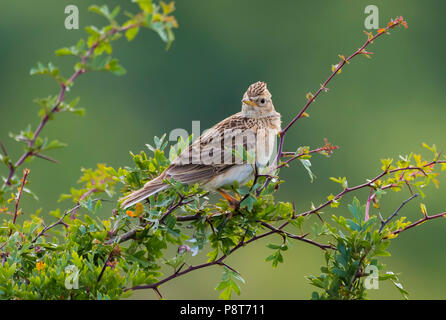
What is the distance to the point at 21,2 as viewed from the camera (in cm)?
3322

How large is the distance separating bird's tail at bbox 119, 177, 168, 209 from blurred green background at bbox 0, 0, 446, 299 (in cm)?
1991

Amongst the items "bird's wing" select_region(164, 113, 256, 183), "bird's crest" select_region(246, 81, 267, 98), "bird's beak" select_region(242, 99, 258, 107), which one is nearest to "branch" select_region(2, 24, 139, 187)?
"bird's wing" select_region(164, 113, 256, 183)

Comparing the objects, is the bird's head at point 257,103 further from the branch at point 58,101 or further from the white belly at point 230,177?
the branch at point 58,101

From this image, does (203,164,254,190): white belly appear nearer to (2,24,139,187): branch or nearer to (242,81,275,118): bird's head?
(242,81,275,118): bird's head

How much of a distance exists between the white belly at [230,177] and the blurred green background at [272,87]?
745 inches

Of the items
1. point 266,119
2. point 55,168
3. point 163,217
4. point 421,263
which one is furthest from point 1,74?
point 163,217

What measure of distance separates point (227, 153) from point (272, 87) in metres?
25.7

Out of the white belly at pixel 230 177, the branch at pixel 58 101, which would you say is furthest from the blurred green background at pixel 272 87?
the branch at pixel 58 101

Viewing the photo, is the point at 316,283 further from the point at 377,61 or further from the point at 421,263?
the point at 377,61

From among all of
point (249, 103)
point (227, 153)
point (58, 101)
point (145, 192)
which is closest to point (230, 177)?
point (227, 153)

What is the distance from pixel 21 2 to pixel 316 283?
30999mm

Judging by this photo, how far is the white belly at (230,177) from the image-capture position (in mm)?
6340

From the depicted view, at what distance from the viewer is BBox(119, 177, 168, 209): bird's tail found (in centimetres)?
537

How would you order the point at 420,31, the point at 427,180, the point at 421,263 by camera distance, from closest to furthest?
the point at 427,180 < the point at 421,263 < the point at 420,31
